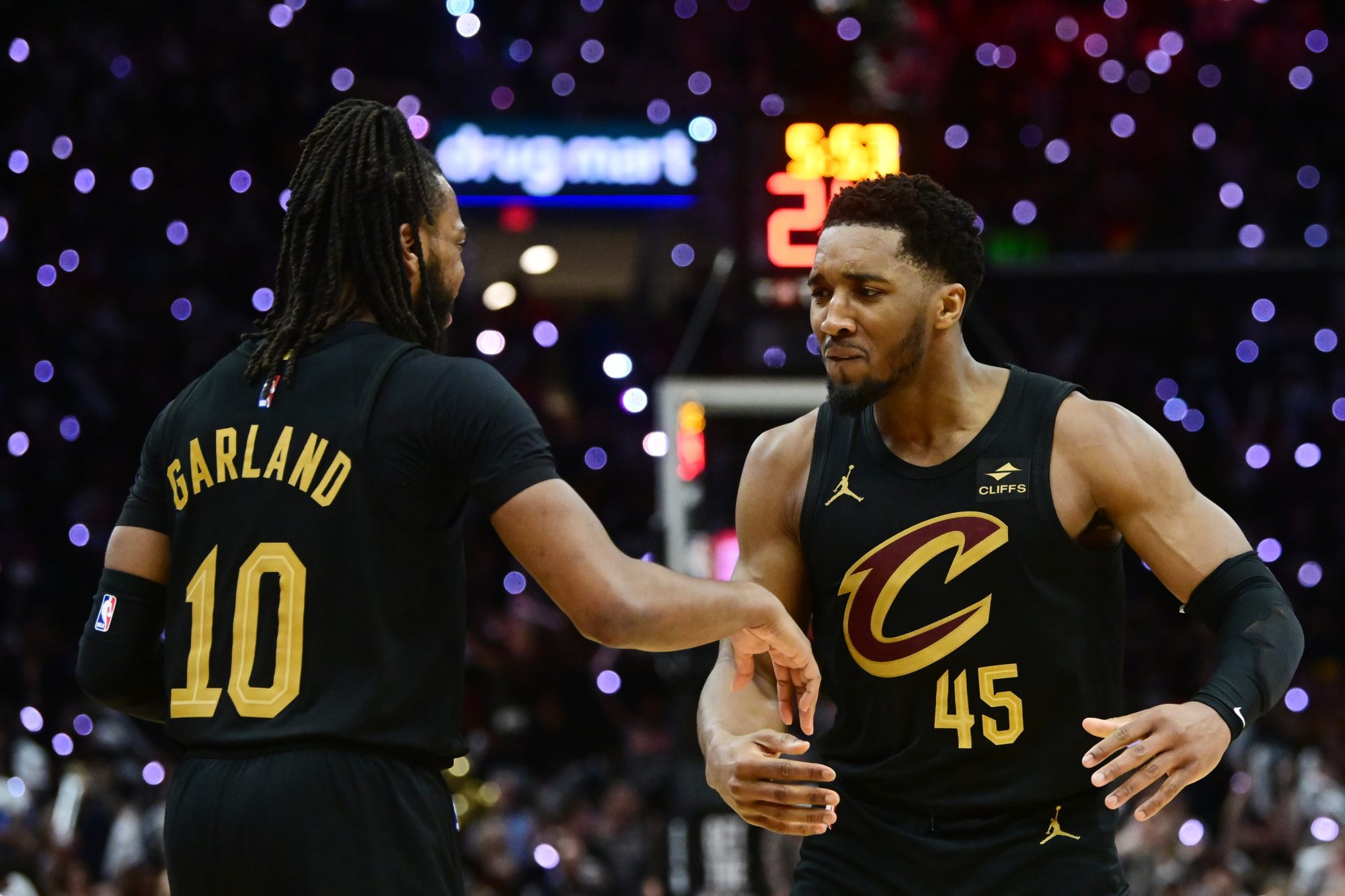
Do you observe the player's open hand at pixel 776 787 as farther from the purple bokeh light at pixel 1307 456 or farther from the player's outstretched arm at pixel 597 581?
the purple bokeh light at pixel 1307 456

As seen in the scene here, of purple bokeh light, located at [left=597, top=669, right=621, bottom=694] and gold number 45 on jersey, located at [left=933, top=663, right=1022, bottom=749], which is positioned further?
purple bokeh light, located at [left=597, top=669, right=621, bottom=694]

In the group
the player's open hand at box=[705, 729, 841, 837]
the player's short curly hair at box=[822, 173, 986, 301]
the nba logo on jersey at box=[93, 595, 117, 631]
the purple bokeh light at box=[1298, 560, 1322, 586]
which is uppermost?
the player's short curly hair at box=[822, 173, 986, 301]

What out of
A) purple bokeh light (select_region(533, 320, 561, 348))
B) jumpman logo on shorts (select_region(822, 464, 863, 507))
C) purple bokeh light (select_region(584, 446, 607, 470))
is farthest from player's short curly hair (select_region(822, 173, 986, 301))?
purple bokeh light (select_region(533, 320, 561, 348))

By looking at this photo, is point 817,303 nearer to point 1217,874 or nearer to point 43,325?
point 1217,874

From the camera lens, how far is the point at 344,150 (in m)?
2.81

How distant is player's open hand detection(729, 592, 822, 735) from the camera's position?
2.84 meters

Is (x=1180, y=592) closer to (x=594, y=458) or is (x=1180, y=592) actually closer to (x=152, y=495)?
(x=152, y=495)

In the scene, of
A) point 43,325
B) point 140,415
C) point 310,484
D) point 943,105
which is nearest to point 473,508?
point 140,415

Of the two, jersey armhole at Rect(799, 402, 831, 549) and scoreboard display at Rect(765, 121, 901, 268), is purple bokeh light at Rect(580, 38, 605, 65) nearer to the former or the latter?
scoreboard display at Rect(765, 121, 901, 268)

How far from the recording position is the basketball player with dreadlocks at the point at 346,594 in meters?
2.55

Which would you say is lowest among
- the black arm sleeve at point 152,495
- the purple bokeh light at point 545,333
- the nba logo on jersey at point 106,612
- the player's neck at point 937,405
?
the nba logo on jersey at point 106,612

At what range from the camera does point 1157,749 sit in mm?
2930

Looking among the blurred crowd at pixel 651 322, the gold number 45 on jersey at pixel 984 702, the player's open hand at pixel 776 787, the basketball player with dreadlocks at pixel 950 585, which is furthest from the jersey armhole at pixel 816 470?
the blurred crowd at pixel 651 322

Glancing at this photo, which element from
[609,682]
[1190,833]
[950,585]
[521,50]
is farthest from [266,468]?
[521,50]
